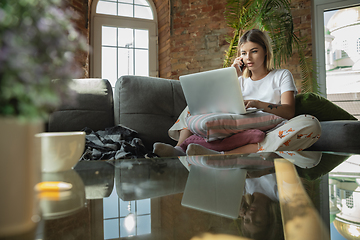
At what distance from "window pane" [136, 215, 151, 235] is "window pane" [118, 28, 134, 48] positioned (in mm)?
3789

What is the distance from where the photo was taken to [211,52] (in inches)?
136

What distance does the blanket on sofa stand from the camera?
1252 millimetres

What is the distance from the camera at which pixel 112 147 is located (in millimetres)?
1316

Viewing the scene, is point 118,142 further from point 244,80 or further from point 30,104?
point 30,104

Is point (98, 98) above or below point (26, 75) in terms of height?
above

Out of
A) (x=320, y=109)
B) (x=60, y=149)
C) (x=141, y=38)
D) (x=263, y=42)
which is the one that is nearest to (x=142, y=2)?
(x=141, y=38)

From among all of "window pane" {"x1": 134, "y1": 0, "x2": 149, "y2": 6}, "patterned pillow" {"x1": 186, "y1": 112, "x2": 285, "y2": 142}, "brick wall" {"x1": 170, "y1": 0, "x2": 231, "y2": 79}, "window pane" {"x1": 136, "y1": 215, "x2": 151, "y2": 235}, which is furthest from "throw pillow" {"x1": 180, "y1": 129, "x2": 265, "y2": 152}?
"window pane" {"x1": 134, "y1": 0, "x2": 149, "y2": 6}

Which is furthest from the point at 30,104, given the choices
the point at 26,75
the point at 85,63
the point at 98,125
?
the point at 85,63

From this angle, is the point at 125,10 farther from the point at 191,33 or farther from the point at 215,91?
the point at 215,91

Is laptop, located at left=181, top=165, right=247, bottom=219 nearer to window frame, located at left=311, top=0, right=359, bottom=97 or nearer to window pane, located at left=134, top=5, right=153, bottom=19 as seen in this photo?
window frame, located at left=311, top=0, right=359, bottom=97

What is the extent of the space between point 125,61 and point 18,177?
379 cm

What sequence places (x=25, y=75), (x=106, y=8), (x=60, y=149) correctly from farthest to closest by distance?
(x=106, y=8) < (x=60, y=149) < (x=25, y=75)

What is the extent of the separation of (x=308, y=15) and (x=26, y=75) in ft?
11.9

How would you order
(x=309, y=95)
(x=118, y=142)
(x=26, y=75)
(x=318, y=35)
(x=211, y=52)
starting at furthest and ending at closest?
(x=211, y=52), (x=318, y=35), (x=309, y=95), (x=118, y=142), (x=26, y=75)
